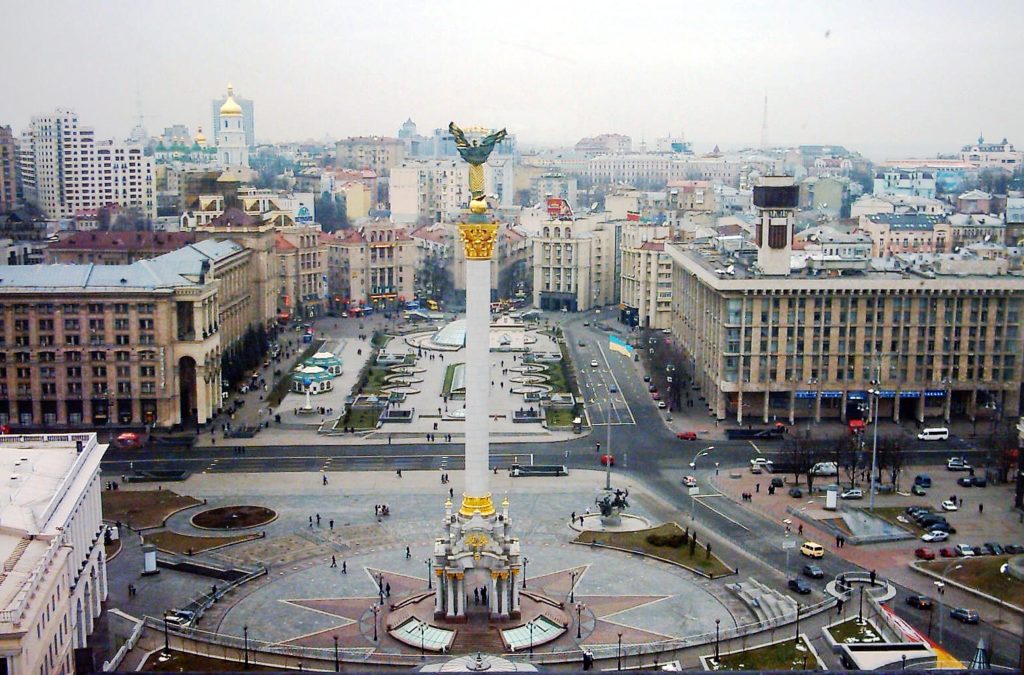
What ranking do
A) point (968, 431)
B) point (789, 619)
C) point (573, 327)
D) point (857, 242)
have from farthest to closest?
1. point (573, 327)
2. point (857, 242)
3. point (968, 431)
4. point (789, 619)

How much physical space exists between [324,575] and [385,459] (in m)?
16.2

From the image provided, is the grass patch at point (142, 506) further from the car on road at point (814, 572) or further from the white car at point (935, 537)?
the white car at point (935, 537)

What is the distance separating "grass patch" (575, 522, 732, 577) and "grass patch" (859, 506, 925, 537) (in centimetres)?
798

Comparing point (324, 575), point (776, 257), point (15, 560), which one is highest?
point (776, 257)

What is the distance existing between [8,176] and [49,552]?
361ft

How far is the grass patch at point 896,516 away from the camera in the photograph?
4704 cm

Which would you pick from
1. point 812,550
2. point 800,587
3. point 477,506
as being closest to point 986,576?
point 812,550

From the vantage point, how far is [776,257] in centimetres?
6525

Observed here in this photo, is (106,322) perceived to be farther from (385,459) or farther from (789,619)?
(789,619)

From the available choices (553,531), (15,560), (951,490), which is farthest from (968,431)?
(15,560)

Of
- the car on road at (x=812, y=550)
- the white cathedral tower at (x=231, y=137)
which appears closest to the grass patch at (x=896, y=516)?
the car on road at (x=812, y=550)

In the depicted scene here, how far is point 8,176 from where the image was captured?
423 feet

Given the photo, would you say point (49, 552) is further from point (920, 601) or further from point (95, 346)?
point (95, 346)

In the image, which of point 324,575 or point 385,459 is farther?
point 385,459
